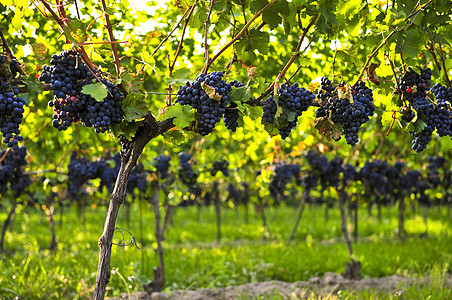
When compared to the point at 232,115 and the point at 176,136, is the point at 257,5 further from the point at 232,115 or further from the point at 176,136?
the point at 176,136

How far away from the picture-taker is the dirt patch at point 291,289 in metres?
4.88

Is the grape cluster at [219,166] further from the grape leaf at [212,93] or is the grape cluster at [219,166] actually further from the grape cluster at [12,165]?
the grape leaf at [212,93]

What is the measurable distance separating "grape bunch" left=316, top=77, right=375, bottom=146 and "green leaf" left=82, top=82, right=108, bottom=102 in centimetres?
134

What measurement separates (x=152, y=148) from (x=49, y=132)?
1616 mm

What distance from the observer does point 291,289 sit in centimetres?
531

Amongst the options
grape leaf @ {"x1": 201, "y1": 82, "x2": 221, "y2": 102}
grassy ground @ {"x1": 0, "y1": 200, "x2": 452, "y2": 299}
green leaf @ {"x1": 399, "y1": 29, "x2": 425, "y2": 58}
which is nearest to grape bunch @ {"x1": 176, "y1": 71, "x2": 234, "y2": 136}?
grape leaf @ {"x1": 201, "y1": 82, "x2": 221, "y2": 102}

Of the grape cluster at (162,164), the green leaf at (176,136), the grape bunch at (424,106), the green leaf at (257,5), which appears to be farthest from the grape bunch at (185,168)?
the green leaf at (257,5)

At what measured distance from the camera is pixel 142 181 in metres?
5.69

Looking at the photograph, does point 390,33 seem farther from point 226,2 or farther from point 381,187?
point 381,187

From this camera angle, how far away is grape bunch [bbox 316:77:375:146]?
2326mm

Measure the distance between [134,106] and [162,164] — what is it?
3.53 m

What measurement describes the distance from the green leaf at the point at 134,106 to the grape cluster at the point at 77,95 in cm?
4

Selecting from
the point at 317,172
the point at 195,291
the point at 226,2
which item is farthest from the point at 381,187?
the point at 226,2

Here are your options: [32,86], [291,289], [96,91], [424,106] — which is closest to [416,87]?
[424,106]
